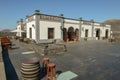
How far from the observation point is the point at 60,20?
1952 centimetres

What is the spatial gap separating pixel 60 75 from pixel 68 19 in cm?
1669

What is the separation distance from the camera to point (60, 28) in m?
19.5

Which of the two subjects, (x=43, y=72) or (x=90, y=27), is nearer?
(x=43, y=72)

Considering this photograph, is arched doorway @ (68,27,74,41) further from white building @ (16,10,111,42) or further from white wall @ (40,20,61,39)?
white wall @ (40,20,61,39)

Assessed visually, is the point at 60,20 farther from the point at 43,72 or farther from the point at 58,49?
the point at 43,72

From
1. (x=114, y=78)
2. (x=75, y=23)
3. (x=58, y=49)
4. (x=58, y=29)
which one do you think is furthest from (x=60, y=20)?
(x=114, y=78)

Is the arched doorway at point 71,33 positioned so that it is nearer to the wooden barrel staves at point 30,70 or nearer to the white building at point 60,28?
the white building at point 60,28

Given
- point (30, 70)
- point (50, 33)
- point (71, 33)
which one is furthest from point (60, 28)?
point (30, 70)

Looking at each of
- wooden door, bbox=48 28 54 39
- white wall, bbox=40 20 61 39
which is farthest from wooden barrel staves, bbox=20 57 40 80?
wooden door, bbox=48 28 54 39

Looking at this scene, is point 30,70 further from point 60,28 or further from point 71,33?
point 71,33

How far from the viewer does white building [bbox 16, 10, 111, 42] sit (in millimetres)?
16875

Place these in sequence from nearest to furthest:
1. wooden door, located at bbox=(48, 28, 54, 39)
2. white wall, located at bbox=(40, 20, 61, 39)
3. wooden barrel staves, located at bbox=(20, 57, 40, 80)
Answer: wooden barrel staves, located at bbox=(20, 57, 40, 80) < white wall, located at bbox=(40, 20, 61, 39) < wooden door, located at bbox=(48, 28, 54, 39)

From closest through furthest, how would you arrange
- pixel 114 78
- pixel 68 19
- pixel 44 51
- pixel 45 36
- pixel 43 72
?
pixel 114 78 < pixel 43 72 < pixel 44 51 < pixel 45 36 < pixel 68 19

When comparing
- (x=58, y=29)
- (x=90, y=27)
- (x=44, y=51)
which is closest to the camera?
(x=44, y=51)
